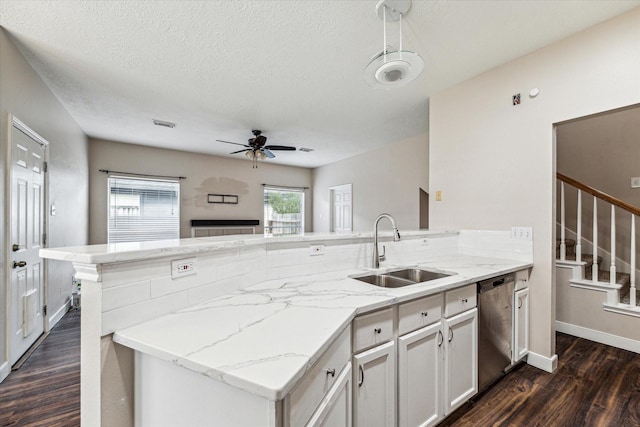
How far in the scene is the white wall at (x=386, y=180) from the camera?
16.0ft

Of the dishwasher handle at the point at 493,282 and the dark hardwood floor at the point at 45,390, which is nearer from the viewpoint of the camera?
the dark hardwood floor at the point at 45,390

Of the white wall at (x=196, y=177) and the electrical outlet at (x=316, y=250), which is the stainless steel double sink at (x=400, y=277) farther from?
the white wall at (x=196, y=177)

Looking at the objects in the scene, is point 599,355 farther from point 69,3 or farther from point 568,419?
point 69,3

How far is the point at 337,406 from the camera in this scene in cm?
104

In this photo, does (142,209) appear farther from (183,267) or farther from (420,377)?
(420,377)

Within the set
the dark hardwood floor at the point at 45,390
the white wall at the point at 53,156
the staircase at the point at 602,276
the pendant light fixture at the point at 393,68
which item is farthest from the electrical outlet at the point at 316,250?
the staircase at the point at 602,276

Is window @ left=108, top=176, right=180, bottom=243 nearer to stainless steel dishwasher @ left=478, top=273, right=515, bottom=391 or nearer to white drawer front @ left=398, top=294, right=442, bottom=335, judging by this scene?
white drawer front @ left=398, top=294, right=442, bottom=335

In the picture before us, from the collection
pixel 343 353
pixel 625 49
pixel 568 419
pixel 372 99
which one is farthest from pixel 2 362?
pixel 625 49

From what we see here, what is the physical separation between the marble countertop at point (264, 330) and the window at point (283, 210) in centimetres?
559

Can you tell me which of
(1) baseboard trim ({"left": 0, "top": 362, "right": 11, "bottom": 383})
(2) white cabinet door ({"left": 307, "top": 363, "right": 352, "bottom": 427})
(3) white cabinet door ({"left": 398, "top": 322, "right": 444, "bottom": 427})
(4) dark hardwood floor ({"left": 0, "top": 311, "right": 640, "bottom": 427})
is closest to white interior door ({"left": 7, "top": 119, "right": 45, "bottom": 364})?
(1) baseboard trim ({"left": 0, "top": 362, "right": 11, "bottom": 383})

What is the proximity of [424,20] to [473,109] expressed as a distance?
1.17 meters

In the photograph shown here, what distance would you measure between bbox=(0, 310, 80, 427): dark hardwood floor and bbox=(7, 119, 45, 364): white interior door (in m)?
0.18

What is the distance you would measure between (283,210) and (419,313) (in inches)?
243

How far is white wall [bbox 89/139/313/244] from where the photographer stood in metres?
5.23
